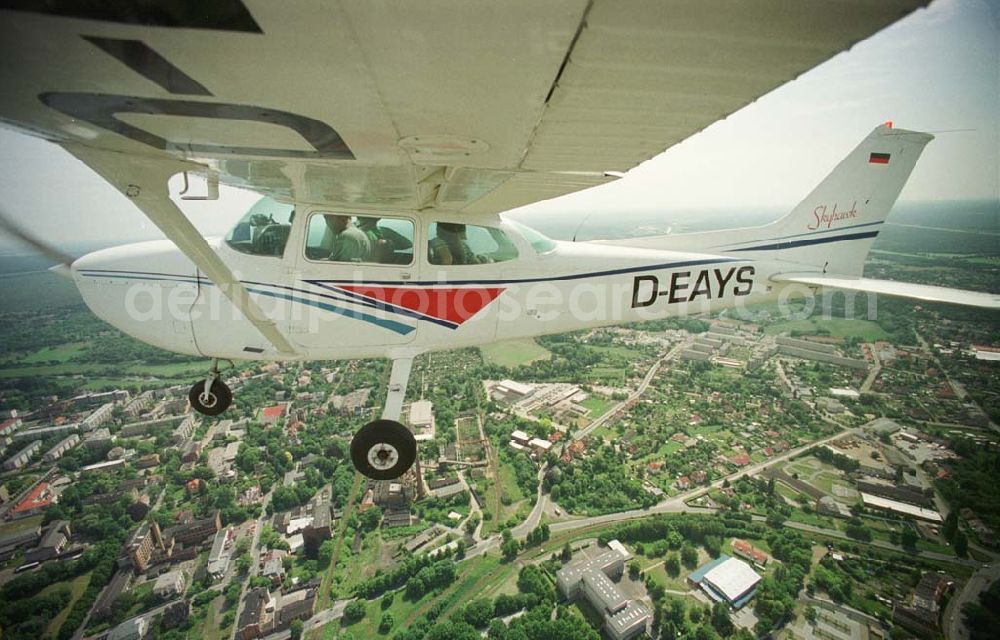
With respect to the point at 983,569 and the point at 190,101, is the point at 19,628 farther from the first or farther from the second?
the point at 983,569

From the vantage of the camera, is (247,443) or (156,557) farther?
(247,443)

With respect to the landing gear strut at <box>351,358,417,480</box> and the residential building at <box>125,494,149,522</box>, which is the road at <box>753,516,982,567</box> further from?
the residential building at <box>125,494,149,522</box>

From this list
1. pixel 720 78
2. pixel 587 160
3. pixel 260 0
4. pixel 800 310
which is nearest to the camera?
pixel 260 0

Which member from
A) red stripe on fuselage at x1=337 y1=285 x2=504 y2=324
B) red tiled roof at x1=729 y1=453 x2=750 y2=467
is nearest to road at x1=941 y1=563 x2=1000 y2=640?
red tiled roof at x1=729 y1=453 x2=750 y2=467

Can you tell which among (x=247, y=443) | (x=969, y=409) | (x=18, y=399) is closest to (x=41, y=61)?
(x=247, y=443)

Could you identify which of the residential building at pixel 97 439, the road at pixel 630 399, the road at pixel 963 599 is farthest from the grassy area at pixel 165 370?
the road at pixel 963 599

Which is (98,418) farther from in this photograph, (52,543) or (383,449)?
(383,449)
